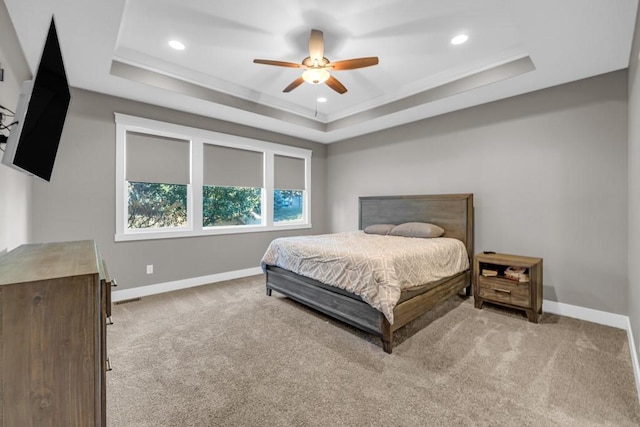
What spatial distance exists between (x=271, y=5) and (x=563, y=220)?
144 inches

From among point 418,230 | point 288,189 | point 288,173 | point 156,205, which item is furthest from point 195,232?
point 418,230

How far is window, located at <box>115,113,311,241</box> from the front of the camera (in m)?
3.59

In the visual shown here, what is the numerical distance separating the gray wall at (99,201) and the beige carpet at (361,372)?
0.84 metres

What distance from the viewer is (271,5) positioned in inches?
87.5

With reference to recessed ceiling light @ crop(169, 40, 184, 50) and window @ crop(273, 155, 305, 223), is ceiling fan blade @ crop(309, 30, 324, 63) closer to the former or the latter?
recessed ceiling light @ crop(169, 40, 184, 50)

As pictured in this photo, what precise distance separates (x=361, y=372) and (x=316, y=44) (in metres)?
2.72

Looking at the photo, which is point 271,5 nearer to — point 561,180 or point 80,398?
point 80,398

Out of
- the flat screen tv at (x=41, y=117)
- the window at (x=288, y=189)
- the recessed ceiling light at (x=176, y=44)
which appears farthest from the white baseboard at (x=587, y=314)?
the recessed ceiling light at (x=176, y=44)

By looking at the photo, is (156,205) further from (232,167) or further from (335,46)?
(335,46)

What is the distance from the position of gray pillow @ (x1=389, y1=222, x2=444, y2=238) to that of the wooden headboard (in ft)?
0.53

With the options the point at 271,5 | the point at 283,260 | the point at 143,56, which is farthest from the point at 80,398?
the point at 143,56

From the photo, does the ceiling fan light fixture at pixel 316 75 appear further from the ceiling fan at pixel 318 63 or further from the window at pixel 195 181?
the window at pixel 195 181

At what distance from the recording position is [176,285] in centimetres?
392

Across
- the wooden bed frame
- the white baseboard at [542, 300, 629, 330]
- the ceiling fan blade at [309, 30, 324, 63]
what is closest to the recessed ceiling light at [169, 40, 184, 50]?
the ceiling fan blade at [309, 30, 324, 63]
